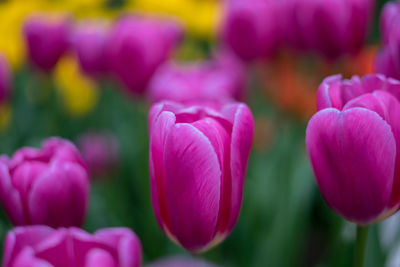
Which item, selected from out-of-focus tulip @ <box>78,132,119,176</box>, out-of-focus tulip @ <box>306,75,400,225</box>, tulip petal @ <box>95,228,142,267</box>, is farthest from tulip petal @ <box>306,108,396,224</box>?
out-of-focus tulip @ <box>78,132,119,176</box>

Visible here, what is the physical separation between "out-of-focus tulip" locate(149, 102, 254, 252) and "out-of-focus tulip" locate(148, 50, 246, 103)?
1.09ft

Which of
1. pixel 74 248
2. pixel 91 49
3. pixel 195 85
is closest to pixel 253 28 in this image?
pixel 195 85

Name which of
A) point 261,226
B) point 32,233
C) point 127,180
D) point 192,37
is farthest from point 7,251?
point 192,37

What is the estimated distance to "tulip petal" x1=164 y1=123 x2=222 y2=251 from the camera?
0.38m

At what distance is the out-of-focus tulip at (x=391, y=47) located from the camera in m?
0.43

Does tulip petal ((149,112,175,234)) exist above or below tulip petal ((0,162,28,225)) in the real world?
above

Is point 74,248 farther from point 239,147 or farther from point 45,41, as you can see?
point 45,41

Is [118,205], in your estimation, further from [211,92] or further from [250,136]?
[250,136]

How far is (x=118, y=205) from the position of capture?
3.28 feet

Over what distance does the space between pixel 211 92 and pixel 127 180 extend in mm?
387

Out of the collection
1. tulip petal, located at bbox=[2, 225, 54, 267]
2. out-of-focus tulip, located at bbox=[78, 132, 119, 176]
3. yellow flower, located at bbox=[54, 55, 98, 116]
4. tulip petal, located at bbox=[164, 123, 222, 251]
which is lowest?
out-of-focus tulip, located at bbox=[78, 132, 119, 176]

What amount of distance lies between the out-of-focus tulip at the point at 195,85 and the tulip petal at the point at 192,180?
1.13 ft

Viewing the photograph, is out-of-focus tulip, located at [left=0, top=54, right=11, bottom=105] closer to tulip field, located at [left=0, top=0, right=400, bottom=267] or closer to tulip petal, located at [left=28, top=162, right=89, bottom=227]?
tulip field, located at [left=0, top=0, right=400, bottom=267]

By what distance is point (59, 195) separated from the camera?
0.45m
